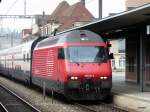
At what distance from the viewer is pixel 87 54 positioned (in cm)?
1898

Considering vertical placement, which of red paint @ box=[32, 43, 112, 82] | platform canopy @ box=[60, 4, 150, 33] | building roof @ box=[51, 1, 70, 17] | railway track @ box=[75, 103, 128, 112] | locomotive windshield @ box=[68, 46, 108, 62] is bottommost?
railway track @ box=[75, 103, 128, 112]

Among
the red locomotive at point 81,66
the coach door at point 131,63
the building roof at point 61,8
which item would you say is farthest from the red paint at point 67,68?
the building roof at point 61,8

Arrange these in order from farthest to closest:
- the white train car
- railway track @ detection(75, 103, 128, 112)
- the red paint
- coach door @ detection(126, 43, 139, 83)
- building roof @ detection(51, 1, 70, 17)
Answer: building roof @ detection(51, 1, 70, 17) < the white train car < coach door @ detection(126, 43, 139, 83) < the red paint < railway track @ detection(75, 103, 128, 112)

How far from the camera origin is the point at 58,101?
2094 centimetres

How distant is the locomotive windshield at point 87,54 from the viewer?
61.8ft

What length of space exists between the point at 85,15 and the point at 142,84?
67.8 m

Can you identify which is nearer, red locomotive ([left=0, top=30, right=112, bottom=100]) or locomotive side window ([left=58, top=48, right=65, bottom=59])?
red locomotive ([left=0, top=30, right=112, bottom=100])

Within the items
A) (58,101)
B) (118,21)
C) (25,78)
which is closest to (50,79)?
(58,101)

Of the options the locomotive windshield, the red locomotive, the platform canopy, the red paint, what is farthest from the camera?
the locomotive windshield

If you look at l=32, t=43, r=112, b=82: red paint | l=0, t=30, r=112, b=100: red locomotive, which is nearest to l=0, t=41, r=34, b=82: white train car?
l=32, t=43, r=112, b=82: red paint

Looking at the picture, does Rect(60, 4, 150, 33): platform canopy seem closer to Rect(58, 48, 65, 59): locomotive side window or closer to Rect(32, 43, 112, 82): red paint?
Rect(32, 43, 112, 82): red paint

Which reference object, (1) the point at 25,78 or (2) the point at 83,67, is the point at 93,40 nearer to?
(2) the point at 83,67

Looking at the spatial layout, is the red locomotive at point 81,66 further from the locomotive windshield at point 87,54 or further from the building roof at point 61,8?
the building roof at point 61,8

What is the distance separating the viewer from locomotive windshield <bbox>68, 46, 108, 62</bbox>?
1883cm
